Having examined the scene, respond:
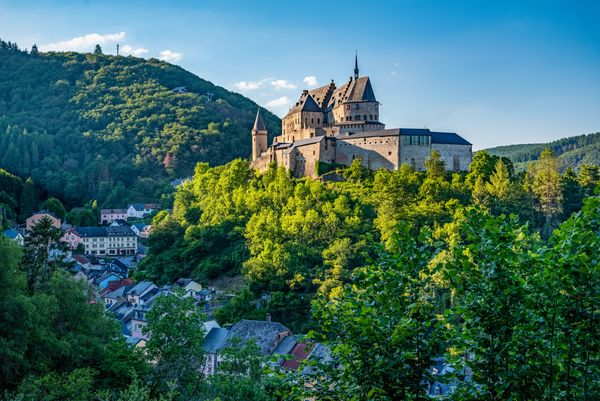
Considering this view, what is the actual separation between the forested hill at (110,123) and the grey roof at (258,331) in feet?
212

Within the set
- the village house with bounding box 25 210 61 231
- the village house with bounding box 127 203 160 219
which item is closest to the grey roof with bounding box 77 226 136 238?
the village house with bounding box 25 210 61 231

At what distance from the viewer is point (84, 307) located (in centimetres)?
2411

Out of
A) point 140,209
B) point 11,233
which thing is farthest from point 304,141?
point 140,209

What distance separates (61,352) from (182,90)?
136 meters

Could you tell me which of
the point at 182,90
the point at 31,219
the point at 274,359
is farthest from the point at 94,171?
the point at 274,359

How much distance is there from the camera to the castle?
57594 millimetres

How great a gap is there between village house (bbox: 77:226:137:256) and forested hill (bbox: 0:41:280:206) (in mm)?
18540

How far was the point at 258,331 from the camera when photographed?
3956cm

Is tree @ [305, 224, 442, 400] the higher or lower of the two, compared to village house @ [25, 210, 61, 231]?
higher

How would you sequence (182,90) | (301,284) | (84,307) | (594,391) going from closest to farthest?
1. (594,391)
2. (84,307)
3. (301,284)
4. (182,90)

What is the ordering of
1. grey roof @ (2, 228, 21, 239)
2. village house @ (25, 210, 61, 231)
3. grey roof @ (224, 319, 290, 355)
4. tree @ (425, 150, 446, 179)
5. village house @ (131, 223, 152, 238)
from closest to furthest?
grey roof @ (224, 319, 290, 355) → tree @ (425, 150, 446, 179) → grey roof @ (2, 228, 21, 239) → village house @ (25, 210, 61, 231) → village house @ (131, 223, 152, 238)

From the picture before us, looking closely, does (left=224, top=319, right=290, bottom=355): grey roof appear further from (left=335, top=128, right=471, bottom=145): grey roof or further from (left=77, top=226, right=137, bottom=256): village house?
(left=77, top=226, right=137, bottom=256): village house

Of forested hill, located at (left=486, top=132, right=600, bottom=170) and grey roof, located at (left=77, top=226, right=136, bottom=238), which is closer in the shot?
grey roof, located at (left=77, top=226, right=136, bottom=238)

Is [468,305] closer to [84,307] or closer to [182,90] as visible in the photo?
[84,307]
